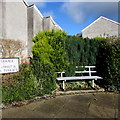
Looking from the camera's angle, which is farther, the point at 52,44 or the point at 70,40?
the point at 70,40

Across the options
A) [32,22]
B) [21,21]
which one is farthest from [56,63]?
[32,22]

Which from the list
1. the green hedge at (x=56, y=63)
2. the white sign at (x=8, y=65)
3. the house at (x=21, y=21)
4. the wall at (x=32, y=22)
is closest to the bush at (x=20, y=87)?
the green hedge at (x=56, y=63)

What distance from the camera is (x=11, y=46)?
14.4ft

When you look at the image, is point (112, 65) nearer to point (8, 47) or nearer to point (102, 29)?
point (8, 47)

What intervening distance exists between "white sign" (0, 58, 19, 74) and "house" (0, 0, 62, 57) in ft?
21.4

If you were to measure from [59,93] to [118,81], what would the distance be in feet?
8.05

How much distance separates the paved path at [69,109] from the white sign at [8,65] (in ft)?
3.71

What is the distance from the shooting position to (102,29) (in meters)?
16.8

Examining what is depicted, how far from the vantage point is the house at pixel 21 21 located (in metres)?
10.3

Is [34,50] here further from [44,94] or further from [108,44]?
[108,44]

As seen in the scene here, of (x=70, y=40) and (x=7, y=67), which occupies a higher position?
(x=70, y=40)

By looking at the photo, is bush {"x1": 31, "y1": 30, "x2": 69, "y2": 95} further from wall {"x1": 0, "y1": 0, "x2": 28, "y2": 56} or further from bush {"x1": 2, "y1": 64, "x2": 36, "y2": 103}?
wall {"x1": 0, "y1": 0, "x2": 28, "y2": 56}

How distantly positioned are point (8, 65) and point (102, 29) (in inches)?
668

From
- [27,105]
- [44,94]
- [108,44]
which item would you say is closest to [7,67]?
[27,105]
